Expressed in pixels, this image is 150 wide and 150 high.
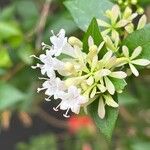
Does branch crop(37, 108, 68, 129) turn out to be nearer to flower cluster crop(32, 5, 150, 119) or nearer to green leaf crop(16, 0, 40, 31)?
green leaf crop(16, 0, 40, 31)

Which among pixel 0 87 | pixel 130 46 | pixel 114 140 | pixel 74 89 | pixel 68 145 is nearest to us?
pixel 74 89

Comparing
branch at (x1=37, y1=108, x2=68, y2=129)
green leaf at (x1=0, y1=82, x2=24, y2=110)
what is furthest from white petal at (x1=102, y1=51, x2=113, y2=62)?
branch at (x1=37, y1=108, x2=68, y2=129)

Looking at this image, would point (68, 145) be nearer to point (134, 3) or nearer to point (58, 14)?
point (58, 14)

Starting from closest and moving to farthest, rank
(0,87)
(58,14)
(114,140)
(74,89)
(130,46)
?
(74,89), (130,46), (0,87), (58,14), (114,140)

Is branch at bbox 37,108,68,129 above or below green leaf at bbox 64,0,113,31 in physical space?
below

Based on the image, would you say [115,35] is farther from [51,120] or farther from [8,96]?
[51,120]

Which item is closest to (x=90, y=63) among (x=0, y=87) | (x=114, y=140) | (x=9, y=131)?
(x=0, y=87)
